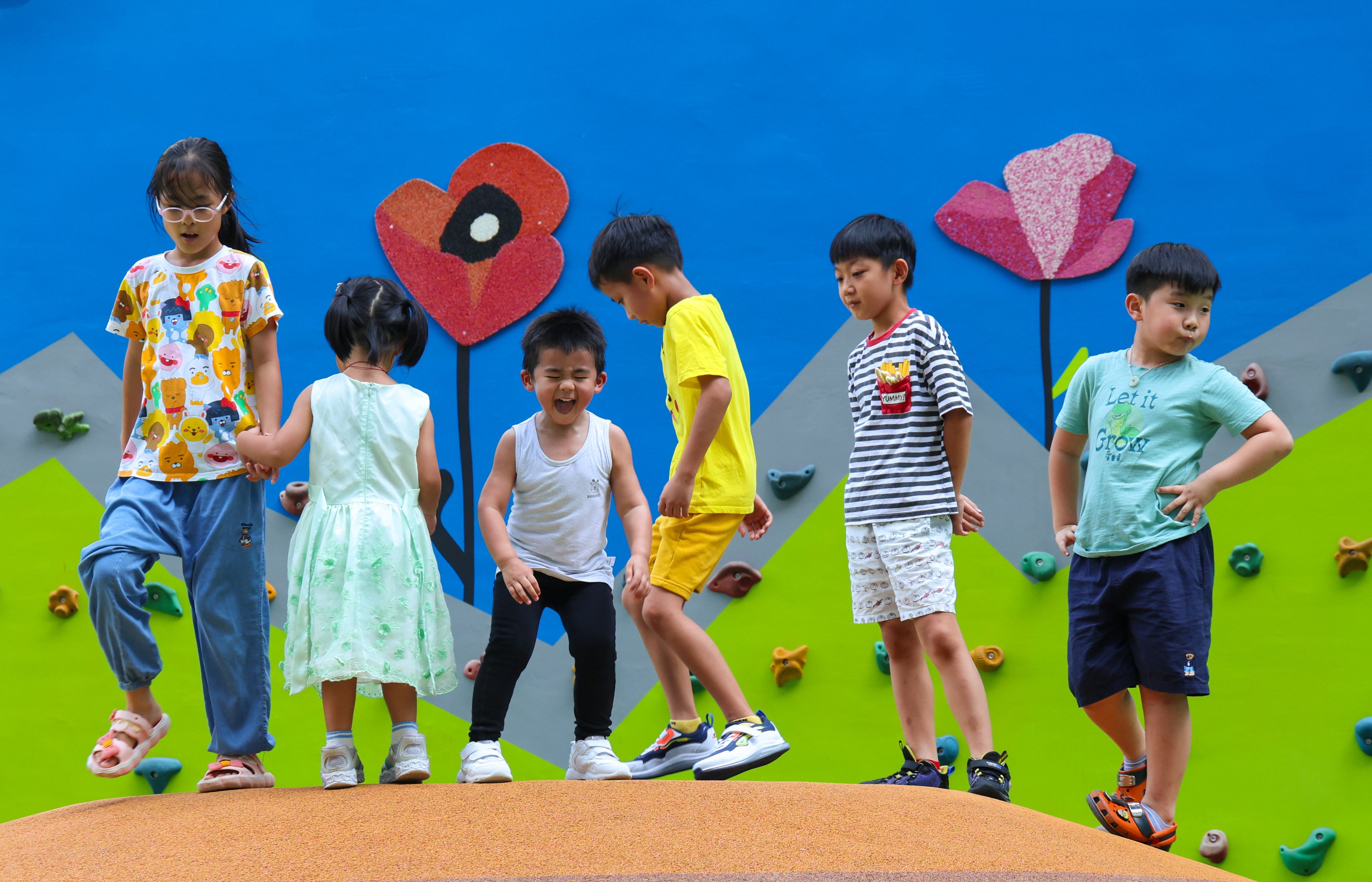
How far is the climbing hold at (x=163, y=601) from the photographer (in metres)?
3.81

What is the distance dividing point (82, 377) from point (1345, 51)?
179 inches

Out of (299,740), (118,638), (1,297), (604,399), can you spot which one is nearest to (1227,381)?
(604,399)

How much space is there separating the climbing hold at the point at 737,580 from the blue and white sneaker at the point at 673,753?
0.84 metres

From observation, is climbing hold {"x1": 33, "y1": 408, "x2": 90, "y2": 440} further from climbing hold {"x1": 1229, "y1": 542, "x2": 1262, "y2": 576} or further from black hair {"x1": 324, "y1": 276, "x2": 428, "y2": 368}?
climbing hold {"x1": 1229, "y1": 542, "x2": 1262, "y2": 576}

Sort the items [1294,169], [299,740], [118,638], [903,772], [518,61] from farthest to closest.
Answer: [518,61] → [299,740] → [1294,169] → [903,772] → [118,638]

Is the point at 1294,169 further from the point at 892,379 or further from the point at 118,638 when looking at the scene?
the point at 118,638

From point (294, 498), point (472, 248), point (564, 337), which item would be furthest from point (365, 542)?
point (472, 248)

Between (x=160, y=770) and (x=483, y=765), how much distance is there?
1.83 m

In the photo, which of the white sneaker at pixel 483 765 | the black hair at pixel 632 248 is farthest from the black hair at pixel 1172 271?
the white sneaker at pixel 483 765

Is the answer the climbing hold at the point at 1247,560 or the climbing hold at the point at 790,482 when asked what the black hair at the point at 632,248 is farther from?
the climbing hold at the point at 1247,560

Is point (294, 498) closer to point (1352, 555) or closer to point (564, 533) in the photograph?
point (564, 533)

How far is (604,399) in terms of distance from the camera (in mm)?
3766

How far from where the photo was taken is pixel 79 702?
3785 millimetres

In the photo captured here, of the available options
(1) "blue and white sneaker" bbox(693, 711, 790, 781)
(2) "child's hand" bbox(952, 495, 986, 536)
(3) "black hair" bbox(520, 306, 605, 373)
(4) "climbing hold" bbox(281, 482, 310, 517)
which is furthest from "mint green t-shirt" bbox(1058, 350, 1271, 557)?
(4) "climbing hold" bbox(281, 482, 310, 517)
